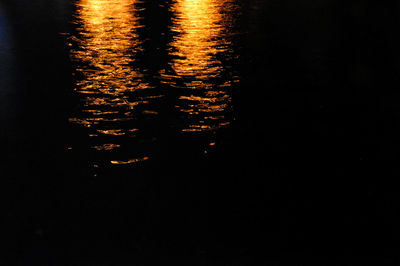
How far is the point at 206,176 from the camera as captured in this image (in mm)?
5707

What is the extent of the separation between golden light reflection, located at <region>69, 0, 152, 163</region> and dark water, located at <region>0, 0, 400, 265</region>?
4 centimetres

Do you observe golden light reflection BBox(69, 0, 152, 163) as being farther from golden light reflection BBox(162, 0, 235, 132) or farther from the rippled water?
golden light reflection BBox(162, 0, 235, 132)

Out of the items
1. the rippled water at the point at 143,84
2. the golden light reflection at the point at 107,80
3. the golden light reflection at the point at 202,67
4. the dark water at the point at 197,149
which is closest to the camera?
the dark water at the point at 197,149

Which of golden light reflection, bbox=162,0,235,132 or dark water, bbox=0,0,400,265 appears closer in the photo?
dark water, bbox=0,0,400,265

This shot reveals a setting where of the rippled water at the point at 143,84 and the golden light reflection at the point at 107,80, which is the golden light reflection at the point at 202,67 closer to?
the rippled water at the point at 143,84

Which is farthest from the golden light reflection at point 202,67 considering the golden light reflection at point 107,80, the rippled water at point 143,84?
the golden light reflection at point 107,80

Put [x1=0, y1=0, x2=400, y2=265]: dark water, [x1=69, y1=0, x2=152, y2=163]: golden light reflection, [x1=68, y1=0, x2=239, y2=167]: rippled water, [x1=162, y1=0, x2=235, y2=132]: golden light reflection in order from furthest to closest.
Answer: [x1=162, y1=0, x2=235, y2=132]: golden light reflection
[x1=69, y1=0, x2=152, y2=163]: golden light reflection
[x1=68, y1=0, x2=239, y2=167]: rippled water
[x1=0, y1=0, x2=400, y2=265]: dark water

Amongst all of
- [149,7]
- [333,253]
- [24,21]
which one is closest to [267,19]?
[149,7]

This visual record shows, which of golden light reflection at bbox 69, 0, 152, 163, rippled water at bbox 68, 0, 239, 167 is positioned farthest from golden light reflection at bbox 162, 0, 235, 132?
golden light reflection at bbox 69, 0, 152, 163

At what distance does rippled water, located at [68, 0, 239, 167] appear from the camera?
270 inches

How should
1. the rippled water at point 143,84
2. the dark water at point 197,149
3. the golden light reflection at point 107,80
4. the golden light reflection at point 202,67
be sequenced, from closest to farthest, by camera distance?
the dark water at point 197,149
the rippled water at point 143,84
the golden light reflection at point 107,80
the golden light reflection at point 202,67

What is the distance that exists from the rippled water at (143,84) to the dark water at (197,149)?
0.05 meters

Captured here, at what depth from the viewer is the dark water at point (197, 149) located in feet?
14.4

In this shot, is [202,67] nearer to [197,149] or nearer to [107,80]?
[107,80]
